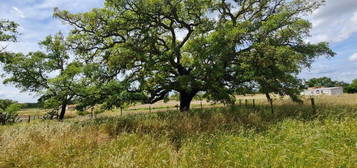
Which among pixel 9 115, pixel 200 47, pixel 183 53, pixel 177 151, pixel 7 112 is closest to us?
pixel 177 151

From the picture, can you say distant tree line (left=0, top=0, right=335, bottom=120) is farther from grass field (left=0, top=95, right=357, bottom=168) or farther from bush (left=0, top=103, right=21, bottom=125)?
bush (left=0, top=103, right=21, bottom=125)

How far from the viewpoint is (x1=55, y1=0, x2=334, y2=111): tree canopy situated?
35.0ft

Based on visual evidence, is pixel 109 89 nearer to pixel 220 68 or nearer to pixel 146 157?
pixel 220 68

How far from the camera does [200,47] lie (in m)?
11.0

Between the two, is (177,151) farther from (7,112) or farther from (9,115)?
(7,112)

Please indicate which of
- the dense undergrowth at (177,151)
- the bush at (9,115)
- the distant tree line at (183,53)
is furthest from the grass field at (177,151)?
the bush at (9,115)

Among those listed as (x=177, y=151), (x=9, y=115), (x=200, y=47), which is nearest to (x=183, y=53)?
(x=200, y=47)

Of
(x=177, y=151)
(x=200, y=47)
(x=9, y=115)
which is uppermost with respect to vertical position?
(x=200, y=47)

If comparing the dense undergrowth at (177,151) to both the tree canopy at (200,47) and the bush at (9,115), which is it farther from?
the bush at (9,115)

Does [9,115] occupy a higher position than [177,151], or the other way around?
[177,151]

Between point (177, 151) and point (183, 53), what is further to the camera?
point (183, 53)

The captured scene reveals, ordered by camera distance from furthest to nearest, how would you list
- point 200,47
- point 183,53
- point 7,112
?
point 7,112 < point 183,53 < point 200,47

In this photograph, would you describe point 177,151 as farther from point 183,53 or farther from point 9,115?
point 9,115

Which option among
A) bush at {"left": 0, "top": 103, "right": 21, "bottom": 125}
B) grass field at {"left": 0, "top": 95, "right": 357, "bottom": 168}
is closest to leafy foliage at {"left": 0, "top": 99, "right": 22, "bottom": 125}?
bush at {"left": 0, "top": 103, "right": 21, "bottom": 125}
